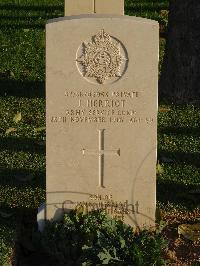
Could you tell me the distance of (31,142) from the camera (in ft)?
22.8

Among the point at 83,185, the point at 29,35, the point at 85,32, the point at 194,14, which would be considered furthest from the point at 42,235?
the point at 29,35

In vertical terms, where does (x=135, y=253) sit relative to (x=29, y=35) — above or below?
below

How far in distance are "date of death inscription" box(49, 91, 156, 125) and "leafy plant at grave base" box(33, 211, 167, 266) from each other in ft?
2.36

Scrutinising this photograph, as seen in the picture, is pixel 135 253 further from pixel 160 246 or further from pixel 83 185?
pixel 83 185

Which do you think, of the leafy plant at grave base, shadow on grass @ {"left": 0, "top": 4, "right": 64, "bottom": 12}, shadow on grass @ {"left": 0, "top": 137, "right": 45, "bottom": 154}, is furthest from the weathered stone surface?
shadow on grass @ {"left": 0, "top": 4, "right": 64, "bottom": 12}

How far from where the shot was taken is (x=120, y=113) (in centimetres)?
505

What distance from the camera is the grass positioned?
5840 mm

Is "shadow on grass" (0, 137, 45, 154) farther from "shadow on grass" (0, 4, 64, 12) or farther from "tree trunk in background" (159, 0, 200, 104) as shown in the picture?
"shadow on grass" (0, 4, 64, 12)

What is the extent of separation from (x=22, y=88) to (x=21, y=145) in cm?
155

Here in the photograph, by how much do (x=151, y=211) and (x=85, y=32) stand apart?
1443mm

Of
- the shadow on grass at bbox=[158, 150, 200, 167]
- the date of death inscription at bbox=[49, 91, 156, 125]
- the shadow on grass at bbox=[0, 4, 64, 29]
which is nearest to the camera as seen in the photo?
the date of death inscription at bbox=[49, 91, 156, 125]

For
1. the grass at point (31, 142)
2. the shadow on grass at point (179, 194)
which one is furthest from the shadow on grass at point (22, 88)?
the shadow on grass at point (179, 194)

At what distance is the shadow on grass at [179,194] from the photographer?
19.3ft

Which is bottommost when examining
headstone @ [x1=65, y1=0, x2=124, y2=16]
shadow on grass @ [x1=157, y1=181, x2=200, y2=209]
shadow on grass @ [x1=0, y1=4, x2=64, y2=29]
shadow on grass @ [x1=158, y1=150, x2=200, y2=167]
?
shadow on grass @ [x1=157, y1=181, x2=200, y2=209]
